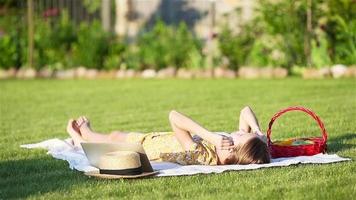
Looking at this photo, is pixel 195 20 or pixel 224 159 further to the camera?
pixel 195 20

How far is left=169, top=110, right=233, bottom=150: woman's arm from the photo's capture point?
304 inches

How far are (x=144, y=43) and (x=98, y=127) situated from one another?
407 inches

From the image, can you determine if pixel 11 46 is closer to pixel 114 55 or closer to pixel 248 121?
pixel 114 55

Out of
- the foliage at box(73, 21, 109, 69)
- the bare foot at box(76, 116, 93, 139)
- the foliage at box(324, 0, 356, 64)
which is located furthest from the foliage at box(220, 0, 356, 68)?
the bare foot at box(76, 116, 93, 139)

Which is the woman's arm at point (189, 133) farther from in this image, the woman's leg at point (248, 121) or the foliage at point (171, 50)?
the foliage at point (171, 50)

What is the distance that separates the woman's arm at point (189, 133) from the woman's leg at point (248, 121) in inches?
17.6

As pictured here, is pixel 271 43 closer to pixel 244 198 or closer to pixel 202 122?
pixel 202 122

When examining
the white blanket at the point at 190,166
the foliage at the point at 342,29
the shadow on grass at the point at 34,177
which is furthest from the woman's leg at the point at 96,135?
the foliage at the point at 342,29

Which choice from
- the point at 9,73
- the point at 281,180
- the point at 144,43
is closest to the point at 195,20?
the point at 144,43

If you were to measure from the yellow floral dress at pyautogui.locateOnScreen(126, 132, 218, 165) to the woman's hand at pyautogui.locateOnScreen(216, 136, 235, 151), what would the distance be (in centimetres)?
14

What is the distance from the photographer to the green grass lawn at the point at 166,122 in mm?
6652

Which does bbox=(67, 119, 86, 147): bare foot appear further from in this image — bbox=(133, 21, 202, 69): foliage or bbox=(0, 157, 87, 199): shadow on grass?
bbox=(133, 21, 202, 69): foliage

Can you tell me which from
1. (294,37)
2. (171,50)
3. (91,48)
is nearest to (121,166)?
(294,37)

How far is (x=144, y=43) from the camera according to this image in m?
21.7
